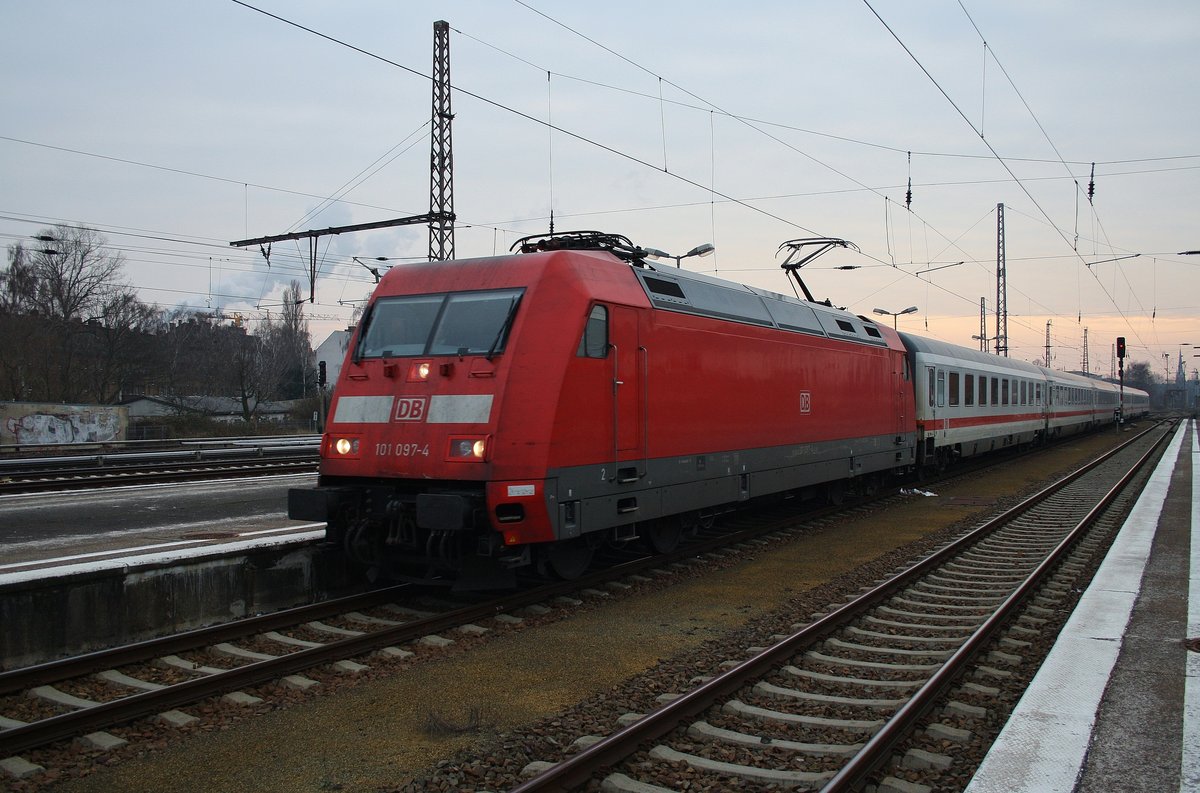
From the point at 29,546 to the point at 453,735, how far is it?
7737mm

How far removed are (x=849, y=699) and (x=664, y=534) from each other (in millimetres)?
4896

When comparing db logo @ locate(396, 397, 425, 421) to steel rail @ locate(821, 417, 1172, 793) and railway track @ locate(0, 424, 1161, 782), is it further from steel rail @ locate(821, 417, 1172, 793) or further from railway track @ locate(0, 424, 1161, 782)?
steel rail @ locate(821, 417, 1172, 793)

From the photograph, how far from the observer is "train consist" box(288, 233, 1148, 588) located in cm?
797

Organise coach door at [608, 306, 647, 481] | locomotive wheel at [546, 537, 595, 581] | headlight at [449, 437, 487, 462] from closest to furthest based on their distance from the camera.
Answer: headlight at [449, 437, 487, 462] < locomotive wheel at [546, 537, 595, 581] < coach door at [608, 306, 647, 481]

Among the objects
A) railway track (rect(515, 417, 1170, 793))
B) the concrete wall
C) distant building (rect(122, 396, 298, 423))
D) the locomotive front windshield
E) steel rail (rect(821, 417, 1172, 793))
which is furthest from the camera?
distant building (rect(122, 396, 298, 423))

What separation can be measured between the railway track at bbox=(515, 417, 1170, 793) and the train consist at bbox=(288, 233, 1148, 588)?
2449mm

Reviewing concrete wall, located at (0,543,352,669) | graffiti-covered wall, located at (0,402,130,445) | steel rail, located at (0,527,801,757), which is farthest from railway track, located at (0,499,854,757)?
graffiti-covered wall, located at (0,402,130,445)

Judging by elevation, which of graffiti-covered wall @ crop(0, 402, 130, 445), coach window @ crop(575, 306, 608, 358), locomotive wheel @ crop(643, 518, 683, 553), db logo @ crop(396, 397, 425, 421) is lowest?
locomotive wheel @ crop(643, 518, 683, 553)

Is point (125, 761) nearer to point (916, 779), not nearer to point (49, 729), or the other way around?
point (49, 729)

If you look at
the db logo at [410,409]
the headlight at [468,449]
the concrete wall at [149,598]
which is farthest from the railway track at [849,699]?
the concrete wall at [149,598]

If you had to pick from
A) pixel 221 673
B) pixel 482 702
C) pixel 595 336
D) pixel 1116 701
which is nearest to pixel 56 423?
pixel 595 336

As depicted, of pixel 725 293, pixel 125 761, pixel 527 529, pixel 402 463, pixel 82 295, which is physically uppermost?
pixel 82 295

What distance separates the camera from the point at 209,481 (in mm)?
18828

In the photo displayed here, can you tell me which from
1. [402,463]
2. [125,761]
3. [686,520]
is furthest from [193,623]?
[686,520]
